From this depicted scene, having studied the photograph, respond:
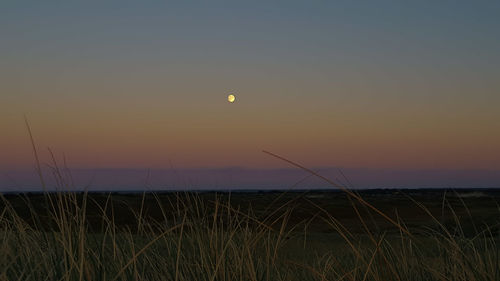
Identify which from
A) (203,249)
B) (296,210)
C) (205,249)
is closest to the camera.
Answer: (203,249)

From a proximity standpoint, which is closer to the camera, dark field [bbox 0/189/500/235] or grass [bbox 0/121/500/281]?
grass [bbox 0/121/500/281]

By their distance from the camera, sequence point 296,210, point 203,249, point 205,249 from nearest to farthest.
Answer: point 203,249 → point 205,249 → point 296,210

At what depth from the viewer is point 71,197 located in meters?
2.96

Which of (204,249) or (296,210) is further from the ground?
(204,249)

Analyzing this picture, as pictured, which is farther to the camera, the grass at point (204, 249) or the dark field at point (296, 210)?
the dark field at point (296, 210)

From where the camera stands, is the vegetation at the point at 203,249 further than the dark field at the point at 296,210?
No

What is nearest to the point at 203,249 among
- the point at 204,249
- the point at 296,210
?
the point at 204,249

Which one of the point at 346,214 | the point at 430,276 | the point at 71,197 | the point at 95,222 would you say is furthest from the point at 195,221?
the point at 346,214

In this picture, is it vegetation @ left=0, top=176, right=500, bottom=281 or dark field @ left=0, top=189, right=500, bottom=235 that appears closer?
vegetation @ left=0, top=176, right=500, bottom=281

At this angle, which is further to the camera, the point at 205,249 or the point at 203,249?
the point at 205,249

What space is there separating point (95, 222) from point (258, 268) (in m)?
19.6

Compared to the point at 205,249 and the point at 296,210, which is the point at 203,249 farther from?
the point at 296,210

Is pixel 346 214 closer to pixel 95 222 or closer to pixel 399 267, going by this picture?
pixel 95 222

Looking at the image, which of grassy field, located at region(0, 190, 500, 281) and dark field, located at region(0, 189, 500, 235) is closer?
grassy field, located at region(0, 190, 500, 281)
